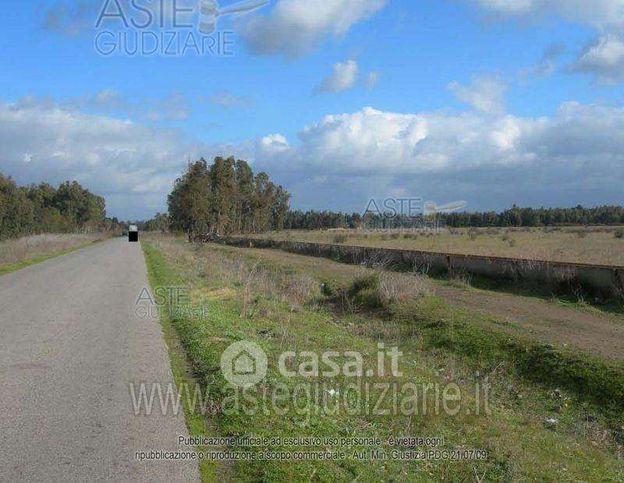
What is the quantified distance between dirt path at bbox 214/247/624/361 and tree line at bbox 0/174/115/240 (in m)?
39.0

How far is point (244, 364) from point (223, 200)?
66776 millimetres

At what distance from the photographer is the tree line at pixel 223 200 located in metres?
65.8

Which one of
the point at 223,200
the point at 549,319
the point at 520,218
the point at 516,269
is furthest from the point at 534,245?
the point at 520,218

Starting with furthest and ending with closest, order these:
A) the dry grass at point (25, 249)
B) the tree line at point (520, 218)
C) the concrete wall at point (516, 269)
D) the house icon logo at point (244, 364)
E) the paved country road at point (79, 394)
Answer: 1. the tree line at point (520, 218)
2. the dry grass at point (25, 249)
3. the concrete wall at point (516, 269)
4. the house icon logo at point (244, 364)
5. the paved country road at point (79, 394)

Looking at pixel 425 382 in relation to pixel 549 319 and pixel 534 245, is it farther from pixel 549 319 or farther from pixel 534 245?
pixel 534 245

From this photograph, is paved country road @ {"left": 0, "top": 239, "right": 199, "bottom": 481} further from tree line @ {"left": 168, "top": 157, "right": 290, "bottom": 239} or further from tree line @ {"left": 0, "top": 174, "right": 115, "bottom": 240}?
tree line @ {"left": 168, "top": 157, "right": 290, "bottom": 239}

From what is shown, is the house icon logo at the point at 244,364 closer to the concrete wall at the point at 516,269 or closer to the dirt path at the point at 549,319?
the dirt path at the point at 549,319

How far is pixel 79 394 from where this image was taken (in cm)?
666

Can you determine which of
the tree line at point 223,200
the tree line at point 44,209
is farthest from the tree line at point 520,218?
the tree line at point 44,209

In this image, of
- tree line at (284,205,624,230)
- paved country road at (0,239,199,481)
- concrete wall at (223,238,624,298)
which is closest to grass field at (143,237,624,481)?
paved country road at (0,239,199,481)

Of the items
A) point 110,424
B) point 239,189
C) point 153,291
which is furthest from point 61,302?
point 239,189

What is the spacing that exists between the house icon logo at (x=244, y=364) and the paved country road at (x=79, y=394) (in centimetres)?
80

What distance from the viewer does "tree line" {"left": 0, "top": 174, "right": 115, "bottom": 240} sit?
49.4 m

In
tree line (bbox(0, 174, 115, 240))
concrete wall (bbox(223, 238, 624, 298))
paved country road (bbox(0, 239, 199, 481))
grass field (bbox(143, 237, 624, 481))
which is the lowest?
grass field (bbox(143, 237, 624, 481))
